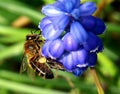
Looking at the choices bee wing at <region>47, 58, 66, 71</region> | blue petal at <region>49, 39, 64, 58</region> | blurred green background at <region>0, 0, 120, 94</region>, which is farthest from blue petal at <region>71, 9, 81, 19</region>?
blurred green background at <region>0, 0, 120, 94</region>

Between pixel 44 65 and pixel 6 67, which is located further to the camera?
pixel 6 67

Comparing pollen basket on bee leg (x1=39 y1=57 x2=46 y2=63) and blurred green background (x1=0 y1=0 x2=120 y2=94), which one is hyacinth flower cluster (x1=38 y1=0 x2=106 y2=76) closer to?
pollen basket on bee leg (x1=39 y1=57 x2=46 y2=63)

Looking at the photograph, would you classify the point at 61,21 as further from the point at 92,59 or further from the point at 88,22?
the point at 92,59

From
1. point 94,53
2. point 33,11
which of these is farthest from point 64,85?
point 94,53

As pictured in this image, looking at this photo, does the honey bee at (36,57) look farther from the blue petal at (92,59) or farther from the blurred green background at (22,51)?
the blurred green background at (22,51)

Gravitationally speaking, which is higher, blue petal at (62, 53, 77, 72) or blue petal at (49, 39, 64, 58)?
blue petal at (49, 39, 64, 58)

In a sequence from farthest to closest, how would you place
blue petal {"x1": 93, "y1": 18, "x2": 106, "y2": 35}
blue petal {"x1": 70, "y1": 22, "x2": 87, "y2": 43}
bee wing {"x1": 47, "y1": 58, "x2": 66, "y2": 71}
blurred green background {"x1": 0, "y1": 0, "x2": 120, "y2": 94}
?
blurred green background {"x1": 0, "y1": 0, "x2": 120, "y2": 94} → bee wing {"x1": 47, "y1": 58, "x2": 66, "y2": 71} → blue petal {"x1": 93, "y1": 18, "x2": 106, "y2": 35} → blue petal {"x1": 70, "y1": 22, "x2": 87, "y2": 43}

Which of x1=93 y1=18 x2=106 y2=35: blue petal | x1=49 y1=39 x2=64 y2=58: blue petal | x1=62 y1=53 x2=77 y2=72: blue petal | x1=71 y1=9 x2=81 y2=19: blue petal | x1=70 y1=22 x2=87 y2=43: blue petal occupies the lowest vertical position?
x1=62 y1=53 x2=77 y2=72: blue petal

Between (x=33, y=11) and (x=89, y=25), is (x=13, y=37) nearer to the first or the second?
(x=33, y=11)
